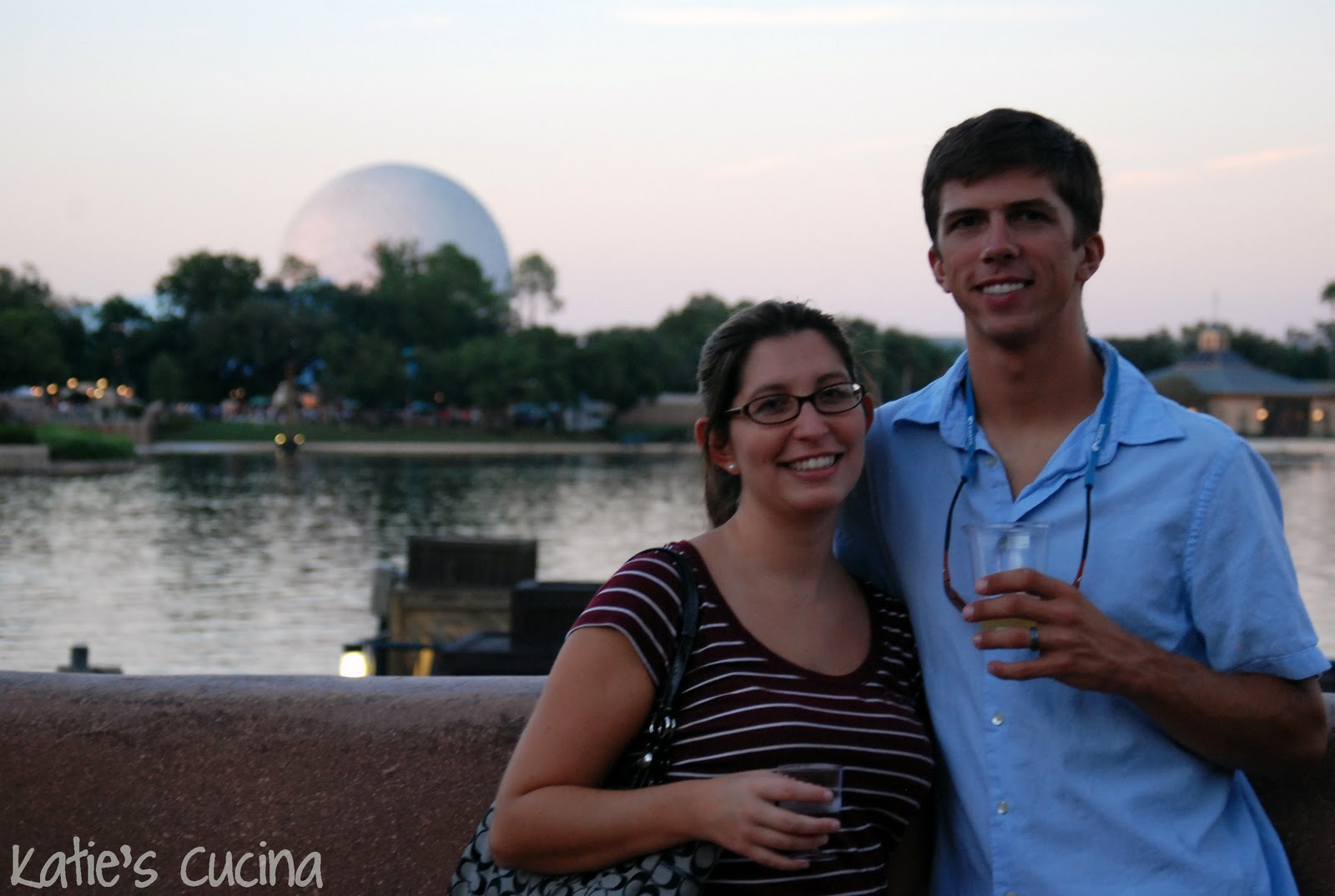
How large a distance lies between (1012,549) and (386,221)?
112391 mm

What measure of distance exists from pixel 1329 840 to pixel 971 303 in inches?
44.5

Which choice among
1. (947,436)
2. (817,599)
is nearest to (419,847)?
(817,599)

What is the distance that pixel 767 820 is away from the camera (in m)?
2.00

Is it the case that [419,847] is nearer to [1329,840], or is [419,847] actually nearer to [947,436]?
[947,436]

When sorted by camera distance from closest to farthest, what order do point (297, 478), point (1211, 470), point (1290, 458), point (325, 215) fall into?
1. point (1211, 470)
2. point (297, 478)
3. point (1290, 458)
4. point (325, 215)

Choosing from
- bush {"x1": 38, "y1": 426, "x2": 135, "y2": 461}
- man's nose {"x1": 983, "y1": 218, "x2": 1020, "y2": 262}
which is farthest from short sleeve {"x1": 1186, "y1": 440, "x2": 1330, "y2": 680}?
bush {"x1": 38, "y1": 426, "x2": 135, "y2": 461}

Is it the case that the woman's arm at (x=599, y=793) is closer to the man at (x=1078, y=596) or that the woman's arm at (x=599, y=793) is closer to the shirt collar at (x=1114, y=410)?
the man at (x=1078, y=596)

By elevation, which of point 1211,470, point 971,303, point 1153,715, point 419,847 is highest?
point 971,303

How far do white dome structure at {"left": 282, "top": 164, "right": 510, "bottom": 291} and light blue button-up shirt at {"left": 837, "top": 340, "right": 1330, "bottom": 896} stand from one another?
108857 mm

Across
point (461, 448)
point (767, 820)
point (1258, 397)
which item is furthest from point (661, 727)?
point (1258, 397)

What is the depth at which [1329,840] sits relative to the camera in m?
2.65

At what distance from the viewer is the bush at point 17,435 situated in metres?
46.3

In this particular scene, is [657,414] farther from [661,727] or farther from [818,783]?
[818,783]

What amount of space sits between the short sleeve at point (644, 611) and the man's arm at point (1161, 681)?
40 centimetres
